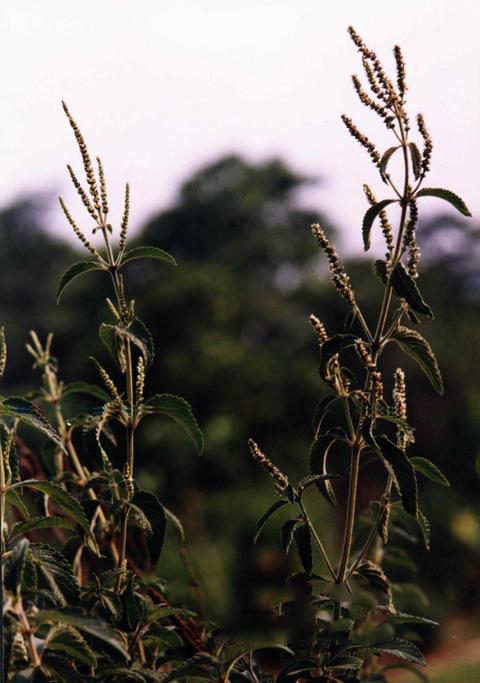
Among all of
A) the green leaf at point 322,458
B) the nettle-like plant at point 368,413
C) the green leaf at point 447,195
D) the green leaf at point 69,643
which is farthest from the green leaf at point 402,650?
the green leaf at point 447,195

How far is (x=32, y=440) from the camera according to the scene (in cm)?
653

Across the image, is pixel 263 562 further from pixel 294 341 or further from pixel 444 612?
pixel 294 341

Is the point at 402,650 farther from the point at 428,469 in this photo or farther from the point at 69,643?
the point at 69,643

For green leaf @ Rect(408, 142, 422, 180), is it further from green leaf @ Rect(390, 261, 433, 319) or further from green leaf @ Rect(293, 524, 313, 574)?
green leaf @ Rect(293, 524, 313, 574)

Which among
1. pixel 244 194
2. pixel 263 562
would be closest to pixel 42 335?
pixel 244 194

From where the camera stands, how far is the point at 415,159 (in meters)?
0.67

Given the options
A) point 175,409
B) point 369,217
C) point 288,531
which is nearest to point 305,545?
point 288,531

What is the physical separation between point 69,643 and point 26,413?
0.54ft

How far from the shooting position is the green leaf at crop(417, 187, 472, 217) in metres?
0.66

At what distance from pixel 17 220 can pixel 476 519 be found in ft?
29.1

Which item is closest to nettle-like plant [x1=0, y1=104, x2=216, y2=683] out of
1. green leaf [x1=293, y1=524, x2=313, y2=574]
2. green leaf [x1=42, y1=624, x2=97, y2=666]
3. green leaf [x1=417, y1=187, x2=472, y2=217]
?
green leaf [x1=42, y1=624, x2=97, y2=666]

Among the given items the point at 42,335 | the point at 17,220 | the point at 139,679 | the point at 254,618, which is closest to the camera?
Result: the point at 139,679

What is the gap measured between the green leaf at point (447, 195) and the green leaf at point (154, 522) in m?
0.30

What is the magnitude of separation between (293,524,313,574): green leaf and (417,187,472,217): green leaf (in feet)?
0.88
